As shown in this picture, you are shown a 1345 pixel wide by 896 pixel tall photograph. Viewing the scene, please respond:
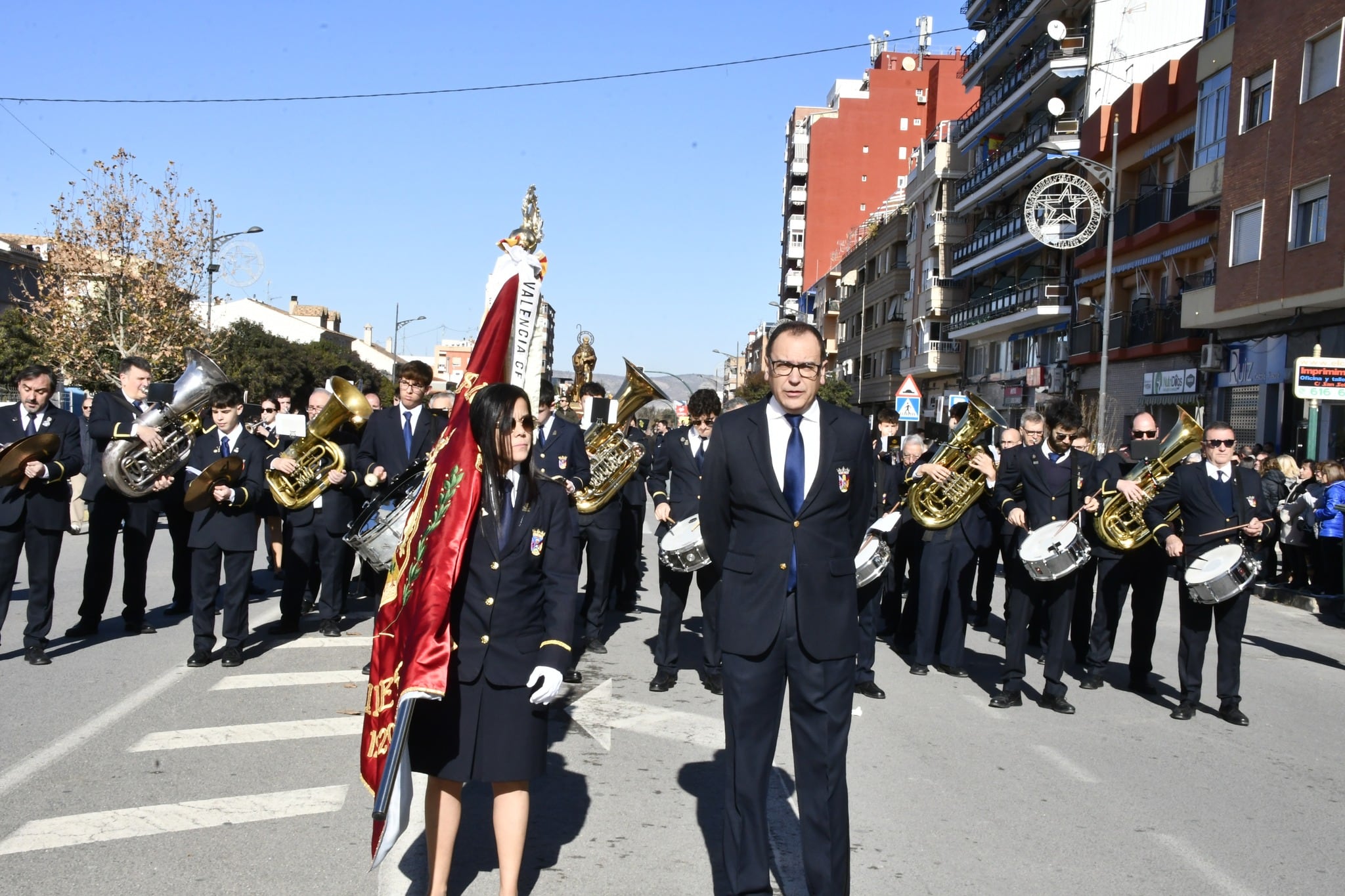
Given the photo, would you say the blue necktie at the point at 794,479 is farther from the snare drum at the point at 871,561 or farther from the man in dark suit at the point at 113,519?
the man in dark suit at the point at 113,519

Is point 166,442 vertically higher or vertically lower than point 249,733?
higher

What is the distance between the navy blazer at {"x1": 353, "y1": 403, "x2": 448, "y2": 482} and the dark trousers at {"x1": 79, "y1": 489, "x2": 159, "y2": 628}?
6.74ft

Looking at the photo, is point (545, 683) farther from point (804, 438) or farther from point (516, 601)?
point (804, 438)

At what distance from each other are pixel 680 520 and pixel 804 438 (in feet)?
14.1

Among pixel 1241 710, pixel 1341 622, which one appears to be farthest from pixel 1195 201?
pixel 1241 710

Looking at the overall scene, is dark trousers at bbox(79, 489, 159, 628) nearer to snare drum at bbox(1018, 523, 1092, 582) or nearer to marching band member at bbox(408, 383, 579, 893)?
marching band member at bbox(408, 383, 579, 893)

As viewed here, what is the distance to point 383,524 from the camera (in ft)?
24.5

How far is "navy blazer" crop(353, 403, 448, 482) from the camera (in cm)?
922

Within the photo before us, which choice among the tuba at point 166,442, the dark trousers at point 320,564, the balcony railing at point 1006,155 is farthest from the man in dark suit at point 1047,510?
the balcony railing at point 1006,155

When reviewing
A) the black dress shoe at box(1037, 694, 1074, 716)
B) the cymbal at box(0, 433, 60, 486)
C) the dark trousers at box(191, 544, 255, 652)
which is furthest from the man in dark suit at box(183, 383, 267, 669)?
the black dress shoe at box(1037, 694, 1074, 716)

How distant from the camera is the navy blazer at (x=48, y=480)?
8.12 meters

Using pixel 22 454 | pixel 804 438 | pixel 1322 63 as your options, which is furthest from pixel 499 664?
pixel 1322 63

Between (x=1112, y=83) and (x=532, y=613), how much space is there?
120 feet

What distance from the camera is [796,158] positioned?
95188 millimetres
